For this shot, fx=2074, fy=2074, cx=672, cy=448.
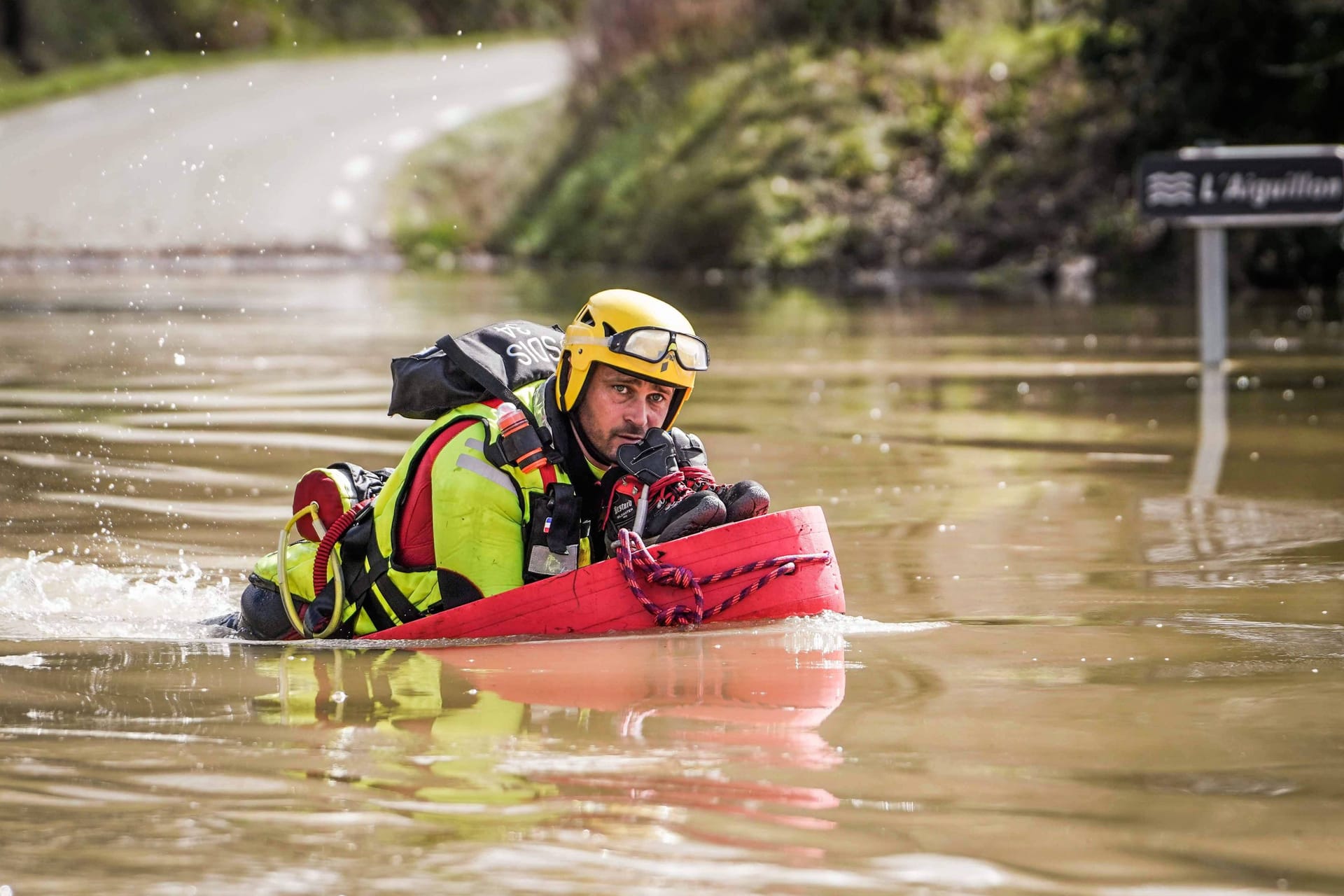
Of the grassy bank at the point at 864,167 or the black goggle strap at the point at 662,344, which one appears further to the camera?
the grassy bank at the point at 864,167

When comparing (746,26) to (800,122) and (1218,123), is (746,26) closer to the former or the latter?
(800,122)

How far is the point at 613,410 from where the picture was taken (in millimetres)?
6145

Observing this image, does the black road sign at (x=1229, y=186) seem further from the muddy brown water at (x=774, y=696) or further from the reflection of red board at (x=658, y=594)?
the reflection of red board at (x=658, y=594)

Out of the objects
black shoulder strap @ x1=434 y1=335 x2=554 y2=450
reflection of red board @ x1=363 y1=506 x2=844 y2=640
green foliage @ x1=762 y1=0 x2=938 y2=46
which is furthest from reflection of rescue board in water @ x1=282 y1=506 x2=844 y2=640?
green foliage @ x1=762 y1=0 x2=938 y2=46

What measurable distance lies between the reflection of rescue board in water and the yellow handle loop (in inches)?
0.5

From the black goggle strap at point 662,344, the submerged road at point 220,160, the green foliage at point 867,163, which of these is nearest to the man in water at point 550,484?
the black goggle strap at point 662,344

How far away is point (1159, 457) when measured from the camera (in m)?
10.8

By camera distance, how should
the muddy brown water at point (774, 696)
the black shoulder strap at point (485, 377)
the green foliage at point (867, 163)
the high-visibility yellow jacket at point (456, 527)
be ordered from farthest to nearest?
the green foliage at point (867, 163) → the black shoulder strap at point (485, 377) → the high-visibility yellow jacket at point (456, 527) → the muddy brown water at point (774, 696)

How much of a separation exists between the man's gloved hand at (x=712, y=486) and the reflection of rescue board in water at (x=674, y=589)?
3.6 inches

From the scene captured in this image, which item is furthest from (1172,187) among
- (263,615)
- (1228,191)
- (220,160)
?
(220,160)

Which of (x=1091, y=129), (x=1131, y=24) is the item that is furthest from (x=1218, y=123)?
(x=1091, y=129)

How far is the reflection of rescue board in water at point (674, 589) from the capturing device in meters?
6.13

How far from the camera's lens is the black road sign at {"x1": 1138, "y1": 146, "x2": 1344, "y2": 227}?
15.1 metres

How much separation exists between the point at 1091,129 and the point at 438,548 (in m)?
23.4
